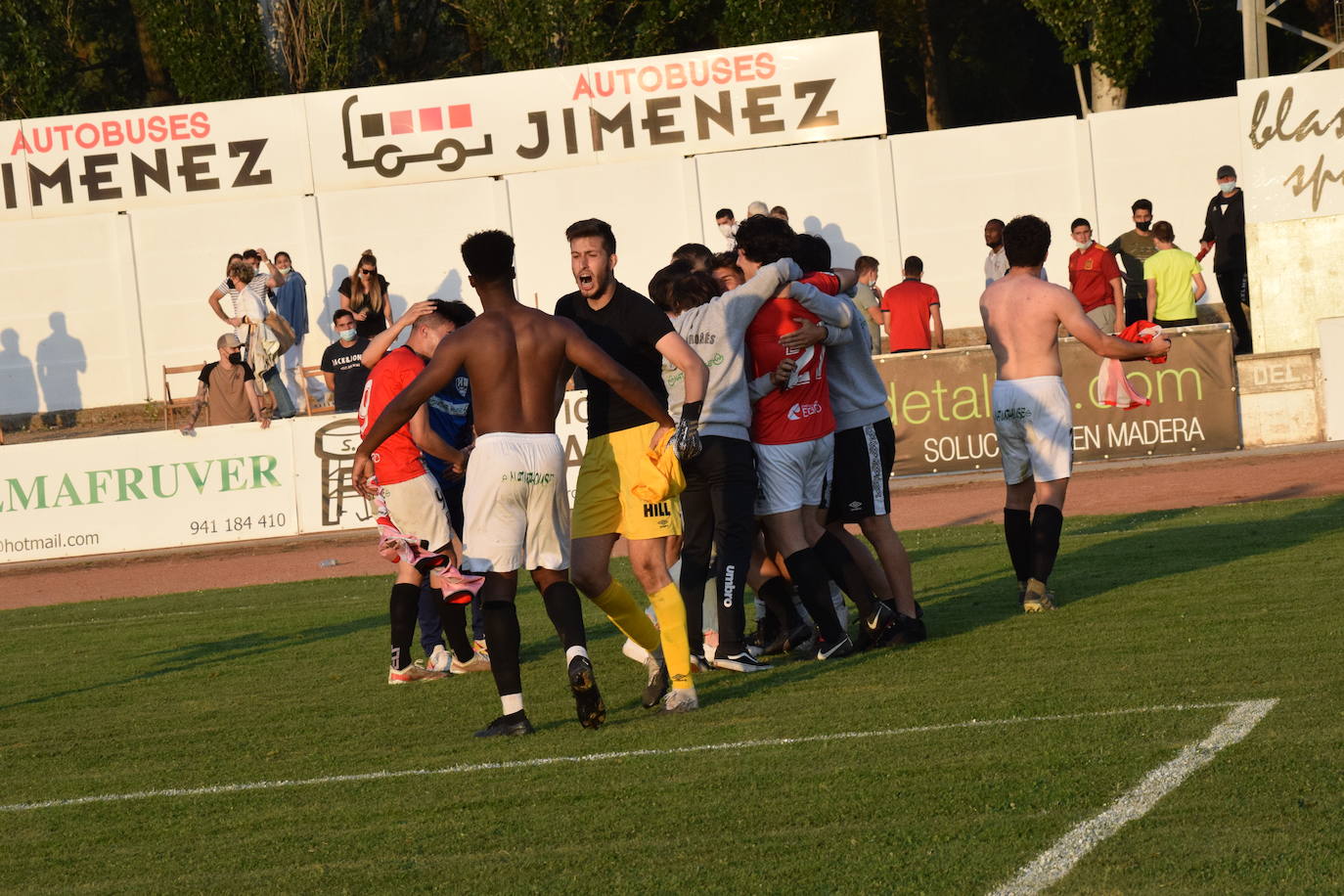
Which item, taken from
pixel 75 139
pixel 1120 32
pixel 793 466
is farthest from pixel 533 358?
pixel 1120 32

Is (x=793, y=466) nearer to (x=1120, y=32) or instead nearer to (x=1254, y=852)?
(x=1254, y=852)

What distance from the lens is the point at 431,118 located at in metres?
26.9

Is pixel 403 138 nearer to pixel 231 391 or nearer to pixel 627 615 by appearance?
pixel 231 391

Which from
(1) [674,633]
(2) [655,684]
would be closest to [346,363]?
(2) [655,684]

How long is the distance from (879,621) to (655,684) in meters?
1.48

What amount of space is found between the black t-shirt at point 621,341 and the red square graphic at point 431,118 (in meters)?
19.6

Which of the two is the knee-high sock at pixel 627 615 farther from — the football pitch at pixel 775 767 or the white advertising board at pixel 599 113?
the white advertising board at pixel 599 113

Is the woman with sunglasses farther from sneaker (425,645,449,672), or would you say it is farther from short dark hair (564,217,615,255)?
short dark hair (564,217,615,255)

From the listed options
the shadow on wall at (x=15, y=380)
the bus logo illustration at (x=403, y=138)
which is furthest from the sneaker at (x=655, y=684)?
the shadow on wall at (x=15, y=380)

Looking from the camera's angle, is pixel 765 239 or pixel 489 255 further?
pixel 765 239

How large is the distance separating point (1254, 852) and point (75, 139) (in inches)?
988

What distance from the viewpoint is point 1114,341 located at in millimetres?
9344

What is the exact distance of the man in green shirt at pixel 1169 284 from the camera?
20.4m

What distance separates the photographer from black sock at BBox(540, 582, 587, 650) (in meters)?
7.21
